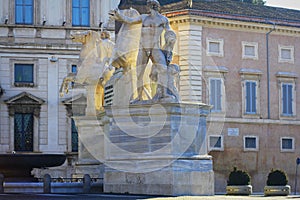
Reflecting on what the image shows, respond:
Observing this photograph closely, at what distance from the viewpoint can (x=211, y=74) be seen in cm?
4206

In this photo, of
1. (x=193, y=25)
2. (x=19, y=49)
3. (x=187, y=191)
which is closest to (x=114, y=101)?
(x=187, y=191)

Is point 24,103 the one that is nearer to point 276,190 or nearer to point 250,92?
point 250,92

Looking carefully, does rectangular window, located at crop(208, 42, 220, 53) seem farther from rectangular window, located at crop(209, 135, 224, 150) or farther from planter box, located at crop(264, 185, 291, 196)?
planter box, located at crop(264, 185, 291, 196)

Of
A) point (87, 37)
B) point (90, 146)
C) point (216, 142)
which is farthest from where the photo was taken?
point (216, 142)

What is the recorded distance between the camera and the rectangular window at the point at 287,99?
144 feet

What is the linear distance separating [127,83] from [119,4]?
24.2 metres

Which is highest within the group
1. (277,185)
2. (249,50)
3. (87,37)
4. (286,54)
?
(249,50)

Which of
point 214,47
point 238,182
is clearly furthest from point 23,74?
point 238,182

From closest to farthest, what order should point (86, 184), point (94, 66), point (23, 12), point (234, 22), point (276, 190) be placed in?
point (86, 184)
point (276, 190)
point (94, 66)
point (234, 22)
point (23, 12)

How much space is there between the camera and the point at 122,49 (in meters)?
22.5

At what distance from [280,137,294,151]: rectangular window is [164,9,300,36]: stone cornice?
5535mm

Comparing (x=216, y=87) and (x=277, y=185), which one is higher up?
(x=216, y=87)

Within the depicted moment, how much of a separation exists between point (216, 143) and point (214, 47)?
5115 mm

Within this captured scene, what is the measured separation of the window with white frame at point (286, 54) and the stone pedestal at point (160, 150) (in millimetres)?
24506
